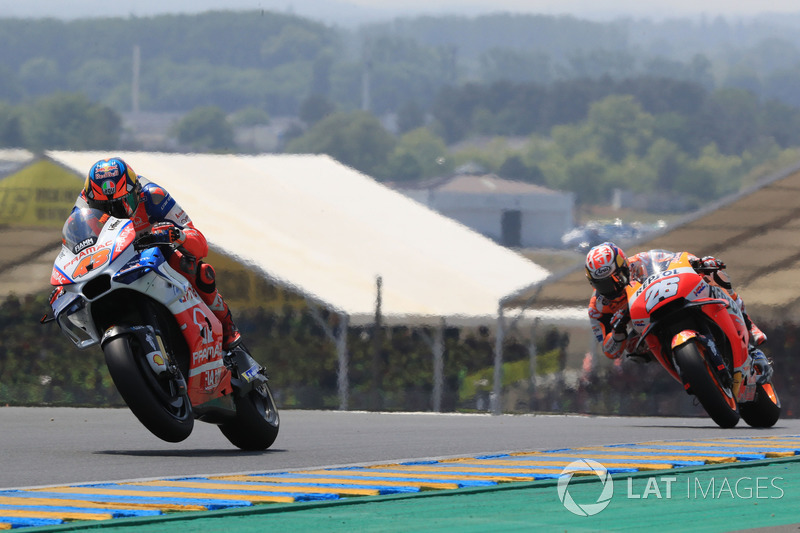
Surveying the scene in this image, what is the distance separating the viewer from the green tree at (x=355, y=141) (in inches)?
4360

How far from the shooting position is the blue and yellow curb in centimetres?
802

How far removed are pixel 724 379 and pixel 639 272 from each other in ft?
4.45

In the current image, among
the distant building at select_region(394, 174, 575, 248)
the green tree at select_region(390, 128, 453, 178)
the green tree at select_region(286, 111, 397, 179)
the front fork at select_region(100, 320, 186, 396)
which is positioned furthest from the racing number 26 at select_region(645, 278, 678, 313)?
the green tree at select_region(286, 111, 397, 179)

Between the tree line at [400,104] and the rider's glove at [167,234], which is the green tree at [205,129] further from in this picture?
the rider's glove at [167,234]

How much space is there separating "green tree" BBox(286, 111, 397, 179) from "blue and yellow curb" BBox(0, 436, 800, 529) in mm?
98518

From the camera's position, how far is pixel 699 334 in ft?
47.1

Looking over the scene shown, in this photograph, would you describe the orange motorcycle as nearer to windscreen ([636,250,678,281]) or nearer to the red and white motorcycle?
windscreen ([636,250,678,281])

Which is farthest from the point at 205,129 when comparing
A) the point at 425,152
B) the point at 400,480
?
the point at 400,480

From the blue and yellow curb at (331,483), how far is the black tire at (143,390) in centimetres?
102

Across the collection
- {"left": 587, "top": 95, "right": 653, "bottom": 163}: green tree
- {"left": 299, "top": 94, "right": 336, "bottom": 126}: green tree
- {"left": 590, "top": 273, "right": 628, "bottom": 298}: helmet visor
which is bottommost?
{"left": 590, "top": 273, "right": 628, "bottom": 298}: helmet visor

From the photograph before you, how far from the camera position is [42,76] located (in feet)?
484

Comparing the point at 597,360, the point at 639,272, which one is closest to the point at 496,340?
the point at 597,360

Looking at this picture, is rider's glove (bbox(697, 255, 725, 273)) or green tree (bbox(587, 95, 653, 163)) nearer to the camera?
rider's glove (bbox(697, 255, 725, 273))

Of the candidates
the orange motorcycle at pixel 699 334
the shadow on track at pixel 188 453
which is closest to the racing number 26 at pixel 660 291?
the orange motorcycle at pixel 699 334
